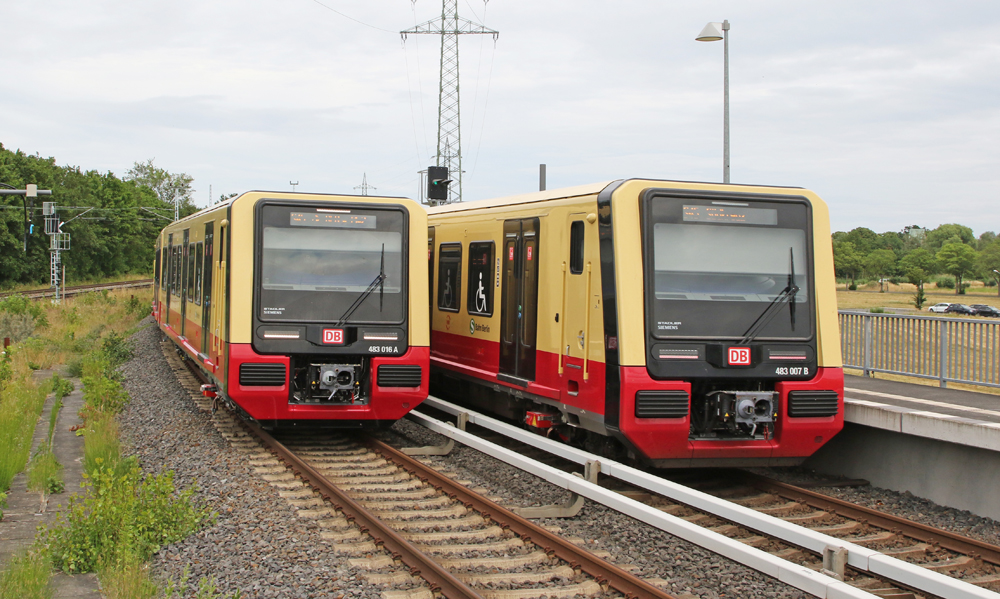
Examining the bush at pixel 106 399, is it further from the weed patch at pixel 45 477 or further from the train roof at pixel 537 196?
the train roof at pixel 537 196

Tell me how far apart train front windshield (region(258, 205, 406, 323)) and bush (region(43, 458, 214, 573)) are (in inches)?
126

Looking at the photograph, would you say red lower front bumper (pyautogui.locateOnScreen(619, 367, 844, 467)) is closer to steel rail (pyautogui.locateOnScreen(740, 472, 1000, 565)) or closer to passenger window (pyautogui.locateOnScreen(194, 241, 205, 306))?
steel rail (pyautogui.locateOnScreen(740, 472, 1000, 565))

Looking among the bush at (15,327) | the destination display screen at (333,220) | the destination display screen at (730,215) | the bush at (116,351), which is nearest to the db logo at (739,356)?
the destination display screen at (730,215)

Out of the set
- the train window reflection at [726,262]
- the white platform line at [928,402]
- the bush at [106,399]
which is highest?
the train window reflection at [726,262]

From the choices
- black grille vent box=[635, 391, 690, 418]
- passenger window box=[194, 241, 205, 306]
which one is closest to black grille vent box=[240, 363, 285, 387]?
passenger window box=[194, 241, 205, 306]

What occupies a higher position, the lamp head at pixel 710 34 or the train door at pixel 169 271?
the lamp head at pixel 710 34

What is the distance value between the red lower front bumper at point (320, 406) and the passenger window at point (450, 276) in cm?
206

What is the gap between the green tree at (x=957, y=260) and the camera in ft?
333

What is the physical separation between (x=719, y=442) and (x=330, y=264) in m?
4.82

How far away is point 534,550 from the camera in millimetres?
6781

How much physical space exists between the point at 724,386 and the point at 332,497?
3.82 metres

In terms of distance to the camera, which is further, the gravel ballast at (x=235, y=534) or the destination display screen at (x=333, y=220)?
the destination display screen at (x=333, y=220)

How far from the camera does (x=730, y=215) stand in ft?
29.0

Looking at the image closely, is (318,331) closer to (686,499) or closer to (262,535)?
(262,535)
